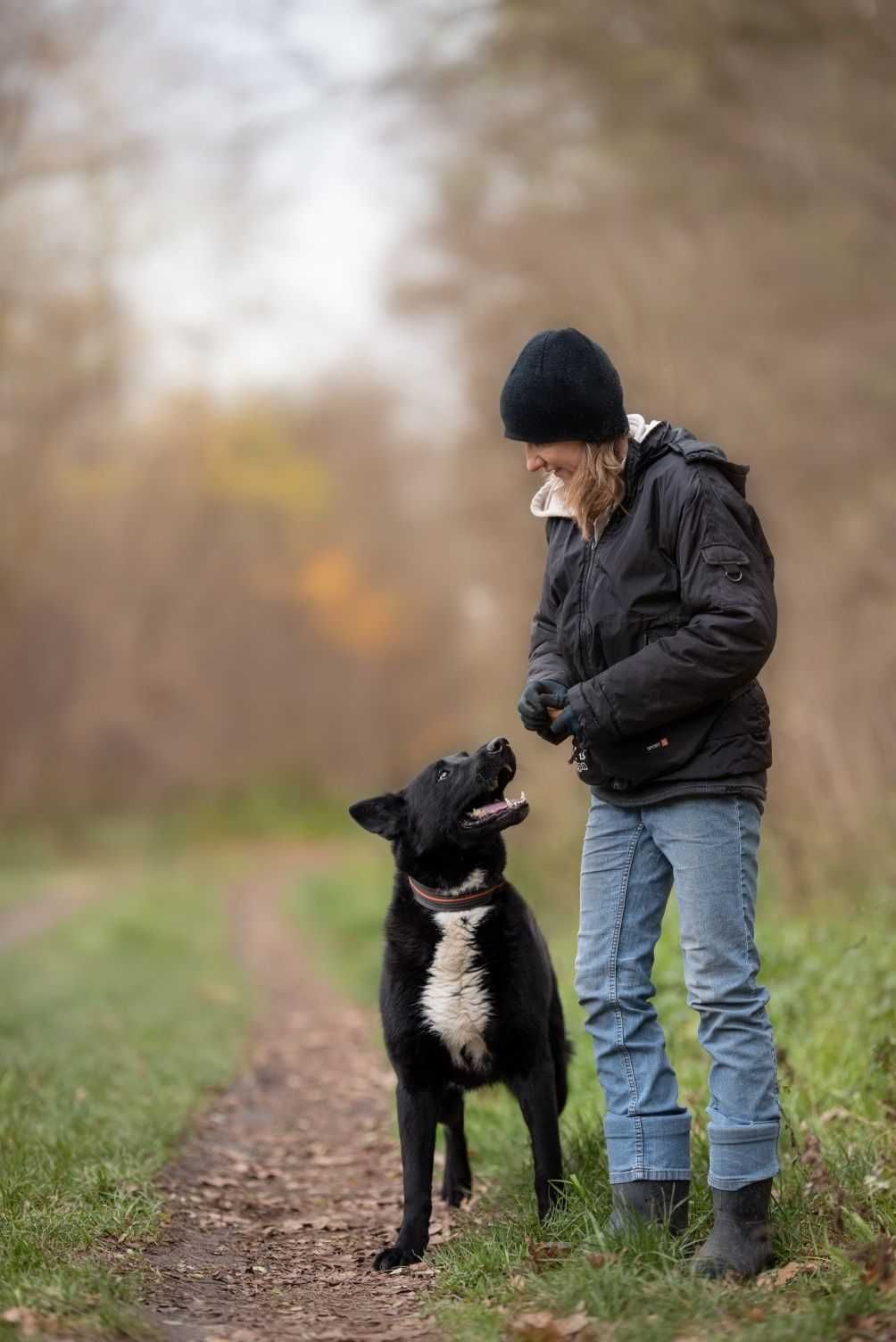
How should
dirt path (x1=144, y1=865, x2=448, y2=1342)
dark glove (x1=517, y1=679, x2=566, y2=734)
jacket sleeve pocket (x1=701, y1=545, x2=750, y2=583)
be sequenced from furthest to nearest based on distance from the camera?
1. dark glove (x1=517, y1=679, x2=566, y2=734)
2. dirt path (x1=144, y1=865, x2=448, y2=1342)
3. jacket sleeve pocket (x1=701, y1=545, x2=750, y2=583)

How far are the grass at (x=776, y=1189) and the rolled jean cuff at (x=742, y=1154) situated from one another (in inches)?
8.8

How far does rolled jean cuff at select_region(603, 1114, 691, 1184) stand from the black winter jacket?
879 millimetres

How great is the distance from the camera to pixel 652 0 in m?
8.08

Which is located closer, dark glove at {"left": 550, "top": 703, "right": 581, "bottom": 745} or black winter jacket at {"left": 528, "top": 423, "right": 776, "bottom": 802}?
black winter jacket at {"left": 528, "top": 423, "right": 776, "bottom": 802}

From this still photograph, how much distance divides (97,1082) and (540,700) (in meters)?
3.93

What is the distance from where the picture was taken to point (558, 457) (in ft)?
12.3

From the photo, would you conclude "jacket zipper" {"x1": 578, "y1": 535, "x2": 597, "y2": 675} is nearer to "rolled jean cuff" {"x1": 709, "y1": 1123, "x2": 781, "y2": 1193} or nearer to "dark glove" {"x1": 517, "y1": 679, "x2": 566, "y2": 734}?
"dark glove" {"x1": 517, "y1": 679, "x2": 566, "y2": 734}

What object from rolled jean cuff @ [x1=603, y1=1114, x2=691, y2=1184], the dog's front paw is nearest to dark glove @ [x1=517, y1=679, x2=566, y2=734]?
rolled jean cuff @ [x1=603, y1=1114, x2=691, y2=1184]

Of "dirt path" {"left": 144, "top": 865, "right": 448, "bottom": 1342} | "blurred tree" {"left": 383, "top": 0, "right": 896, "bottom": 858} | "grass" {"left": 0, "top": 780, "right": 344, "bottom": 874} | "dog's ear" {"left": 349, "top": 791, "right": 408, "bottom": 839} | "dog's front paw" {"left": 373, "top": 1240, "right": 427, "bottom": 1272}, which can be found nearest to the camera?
"dirt path" {"left": 144, "top": 865, "right": 448, "bottom": 1342}

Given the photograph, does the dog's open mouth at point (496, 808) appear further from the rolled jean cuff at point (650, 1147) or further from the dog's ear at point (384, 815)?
the rolled jean cuff at point (650, 1147)

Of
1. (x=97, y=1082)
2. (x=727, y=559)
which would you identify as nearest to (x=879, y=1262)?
(x=727, y=559)

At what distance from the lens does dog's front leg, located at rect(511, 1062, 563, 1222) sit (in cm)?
410

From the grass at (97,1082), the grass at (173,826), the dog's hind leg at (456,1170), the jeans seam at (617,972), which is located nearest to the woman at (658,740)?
the jeans seam at (617,972)

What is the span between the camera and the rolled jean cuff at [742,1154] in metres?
3.50
